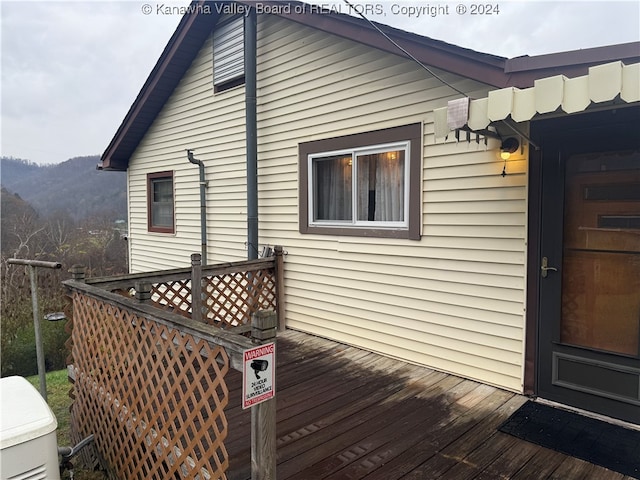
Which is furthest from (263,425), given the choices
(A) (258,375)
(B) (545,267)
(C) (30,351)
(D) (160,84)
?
(D) (160,84)

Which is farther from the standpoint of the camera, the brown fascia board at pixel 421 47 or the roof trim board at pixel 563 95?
the brown fascia board at pixel 421 47

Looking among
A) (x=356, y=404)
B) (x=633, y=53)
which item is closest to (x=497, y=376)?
(x=356, y=404)

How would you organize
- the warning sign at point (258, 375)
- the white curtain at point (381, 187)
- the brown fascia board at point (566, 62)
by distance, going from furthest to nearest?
the white curtain at point (381, 187) → the brown fascia board at point (566, 62) → the warning sign at point (258, 375)

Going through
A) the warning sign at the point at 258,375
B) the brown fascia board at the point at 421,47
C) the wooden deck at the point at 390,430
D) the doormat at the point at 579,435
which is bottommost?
the wooden deck at the point at 390,430

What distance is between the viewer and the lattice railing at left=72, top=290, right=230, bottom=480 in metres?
2.02

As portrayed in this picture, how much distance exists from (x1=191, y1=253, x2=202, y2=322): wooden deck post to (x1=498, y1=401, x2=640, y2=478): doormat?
129 inches

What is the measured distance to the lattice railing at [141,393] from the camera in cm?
202

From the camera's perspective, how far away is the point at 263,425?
173cm

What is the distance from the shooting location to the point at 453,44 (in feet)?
10.5

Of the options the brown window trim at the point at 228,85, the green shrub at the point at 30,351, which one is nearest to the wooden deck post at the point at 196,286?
the brown window trim at the point at 228,85

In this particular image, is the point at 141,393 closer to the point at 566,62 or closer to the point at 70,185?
the point at 566,62

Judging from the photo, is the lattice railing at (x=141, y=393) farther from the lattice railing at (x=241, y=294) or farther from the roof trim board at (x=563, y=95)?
the roof trim board at (x=563, y=95)

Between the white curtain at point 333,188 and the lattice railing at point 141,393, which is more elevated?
the white curtain at point 333,188

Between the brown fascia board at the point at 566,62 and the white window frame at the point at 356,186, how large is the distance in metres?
1.26
